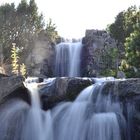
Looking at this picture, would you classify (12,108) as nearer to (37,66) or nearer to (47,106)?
(47,106)

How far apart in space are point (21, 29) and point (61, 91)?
32.9 m

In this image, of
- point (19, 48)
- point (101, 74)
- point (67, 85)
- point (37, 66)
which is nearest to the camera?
point (67, 85)

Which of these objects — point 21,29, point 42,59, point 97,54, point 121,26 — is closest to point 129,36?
point 121,26

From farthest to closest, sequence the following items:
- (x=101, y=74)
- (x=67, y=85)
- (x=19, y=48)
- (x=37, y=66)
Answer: (x=19, y=48) < (x=37, y=66) < (x=101, y=74) < (x=67, y=85)

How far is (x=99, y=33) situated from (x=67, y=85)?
93.0 feet

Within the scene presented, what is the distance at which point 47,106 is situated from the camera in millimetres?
25344

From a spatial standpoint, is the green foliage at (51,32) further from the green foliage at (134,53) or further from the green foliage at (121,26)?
the green foliage at (134,53)

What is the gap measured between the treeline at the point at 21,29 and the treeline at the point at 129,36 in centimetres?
733

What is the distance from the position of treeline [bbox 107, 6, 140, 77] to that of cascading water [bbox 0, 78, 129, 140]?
Answer: 1070 centimetres

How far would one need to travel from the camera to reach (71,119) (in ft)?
78.5

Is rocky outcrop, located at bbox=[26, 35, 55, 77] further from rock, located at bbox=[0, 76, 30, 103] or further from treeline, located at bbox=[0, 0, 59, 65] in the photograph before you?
rock, located at bbox=[0, 76, 30, 103]

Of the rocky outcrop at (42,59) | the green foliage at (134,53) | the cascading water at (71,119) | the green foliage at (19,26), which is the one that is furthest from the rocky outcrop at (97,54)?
the cascading water at (71,119)

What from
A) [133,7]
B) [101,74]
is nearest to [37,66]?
[101,74]

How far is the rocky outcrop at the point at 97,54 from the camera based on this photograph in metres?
48.8
